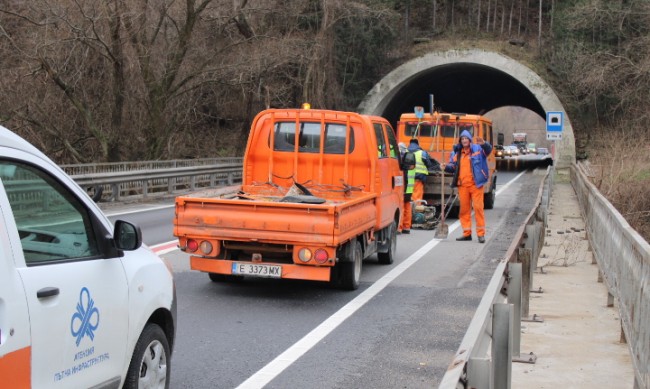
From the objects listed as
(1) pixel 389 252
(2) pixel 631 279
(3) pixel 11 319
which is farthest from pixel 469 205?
(3) pixel 11 319

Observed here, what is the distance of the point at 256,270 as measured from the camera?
9.38m

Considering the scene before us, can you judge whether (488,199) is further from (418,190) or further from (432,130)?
(418,190)

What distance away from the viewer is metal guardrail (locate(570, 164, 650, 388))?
Answer: 5.63 m

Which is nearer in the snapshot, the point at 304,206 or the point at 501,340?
the point at 501,340

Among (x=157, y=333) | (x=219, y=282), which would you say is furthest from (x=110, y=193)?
(x=157, y=333)

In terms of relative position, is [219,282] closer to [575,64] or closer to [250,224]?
[250,224]

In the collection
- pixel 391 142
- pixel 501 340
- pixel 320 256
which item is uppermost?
pixel 391 142

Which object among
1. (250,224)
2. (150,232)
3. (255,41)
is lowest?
(150,232)

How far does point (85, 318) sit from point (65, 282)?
9.9 inches

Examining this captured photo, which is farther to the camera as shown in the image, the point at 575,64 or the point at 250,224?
the point at 575,64

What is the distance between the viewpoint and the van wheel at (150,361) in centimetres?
491

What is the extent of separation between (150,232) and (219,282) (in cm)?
566

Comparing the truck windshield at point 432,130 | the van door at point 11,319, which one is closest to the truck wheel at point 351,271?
the van door at point 11,319

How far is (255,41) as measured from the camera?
104 ft
